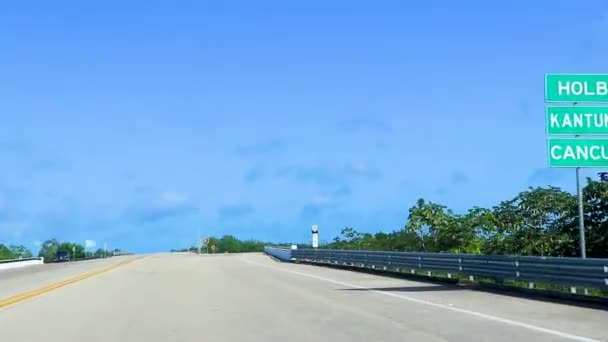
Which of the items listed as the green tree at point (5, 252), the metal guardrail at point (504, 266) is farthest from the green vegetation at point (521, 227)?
the green tree at point (5, 252)

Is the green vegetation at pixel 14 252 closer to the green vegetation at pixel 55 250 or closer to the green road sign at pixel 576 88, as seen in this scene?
the green vegetation at pixel 55 250

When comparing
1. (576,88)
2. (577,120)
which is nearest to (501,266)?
(577,120)

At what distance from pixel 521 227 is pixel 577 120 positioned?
11904 millimetres

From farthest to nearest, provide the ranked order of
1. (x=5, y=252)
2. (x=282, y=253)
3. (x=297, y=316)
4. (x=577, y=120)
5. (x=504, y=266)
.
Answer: (x=5, y=252), (x=282, y=253), (x=504, y=266), (x=577, y=120), (x=297, y=316)

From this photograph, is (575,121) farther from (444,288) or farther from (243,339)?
(243,339)

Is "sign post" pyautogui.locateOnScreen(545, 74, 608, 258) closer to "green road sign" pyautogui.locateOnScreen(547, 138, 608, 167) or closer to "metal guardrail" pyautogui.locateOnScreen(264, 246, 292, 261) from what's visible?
"green road sign" pyautogui.locateOnScreen(547, 138, 608, 167)

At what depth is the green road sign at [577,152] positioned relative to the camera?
21.2 metres

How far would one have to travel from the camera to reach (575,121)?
70.6ft

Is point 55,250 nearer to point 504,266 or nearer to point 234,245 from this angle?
point 234,245

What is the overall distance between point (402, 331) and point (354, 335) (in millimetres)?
931

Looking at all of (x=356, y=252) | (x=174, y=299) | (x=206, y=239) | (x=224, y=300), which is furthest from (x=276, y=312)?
(x=206, y=239)

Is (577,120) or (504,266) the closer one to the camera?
(577,120)

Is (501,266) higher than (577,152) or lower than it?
lower

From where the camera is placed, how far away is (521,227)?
107 feet
